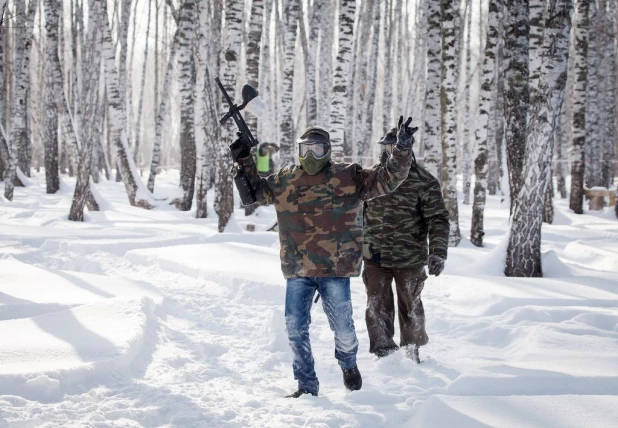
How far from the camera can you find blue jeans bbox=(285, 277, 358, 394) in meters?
4.07

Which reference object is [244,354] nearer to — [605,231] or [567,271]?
[567,271]

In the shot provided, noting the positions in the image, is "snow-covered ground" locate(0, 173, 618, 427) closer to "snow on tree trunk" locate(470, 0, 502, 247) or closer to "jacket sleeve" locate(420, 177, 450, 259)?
"jacket sleeve" locate(420, 177, 450, 259)

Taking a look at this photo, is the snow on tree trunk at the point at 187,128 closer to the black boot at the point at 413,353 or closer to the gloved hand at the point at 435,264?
the black boot at the point at 413,353

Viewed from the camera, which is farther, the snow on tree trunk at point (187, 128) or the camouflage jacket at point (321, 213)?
the snow on tree trunk at point (187, 128)

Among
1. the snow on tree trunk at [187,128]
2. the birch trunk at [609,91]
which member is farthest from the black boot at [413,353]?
the birch trunk at [609,91]

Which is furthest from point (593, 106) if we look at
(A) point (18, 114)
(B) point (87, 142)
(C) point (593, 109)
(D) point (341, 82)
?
(A) point (18, 114)

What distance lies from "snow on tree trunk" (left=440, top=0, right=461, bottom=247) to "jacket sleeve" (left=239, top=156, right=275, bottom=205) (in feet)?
24.7

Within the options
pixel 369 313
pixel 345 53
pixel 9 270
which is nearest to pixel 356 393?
pixel 369 313

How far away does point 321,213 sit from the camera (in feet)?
13.2

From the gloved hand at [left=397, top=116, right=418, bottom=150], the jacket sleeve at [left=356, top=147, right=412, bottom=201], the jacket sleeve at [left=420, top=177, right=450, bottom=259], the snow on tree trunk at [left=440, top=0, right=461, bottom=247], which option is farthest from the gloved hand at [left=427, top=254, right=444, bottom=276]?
the snow on tree trunk at [left=440, top=0, right=461, bottom=247]

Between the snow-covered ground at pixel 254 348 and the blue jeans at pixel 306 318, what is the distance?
224 millimetres

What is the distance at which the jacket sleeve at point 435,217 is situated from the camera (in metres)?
4.68

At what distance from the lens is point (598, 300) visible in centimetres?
655

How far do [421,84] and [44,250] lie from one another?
18552 mm
